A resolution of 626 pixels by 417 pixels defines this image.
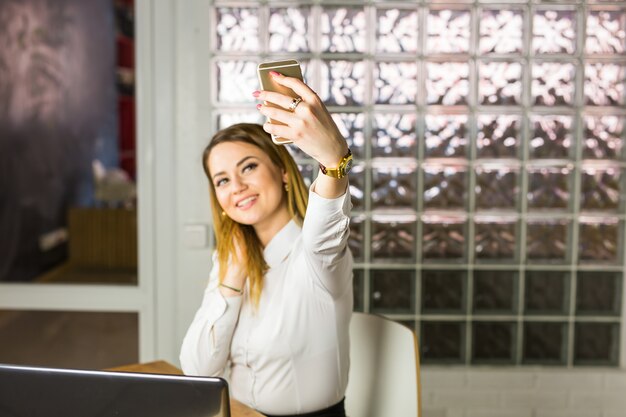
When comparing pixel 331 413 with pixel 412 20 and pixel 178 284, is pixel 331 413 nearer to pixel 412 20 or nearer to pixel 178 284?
pixel 178 284

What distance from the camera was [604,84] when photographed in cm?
263

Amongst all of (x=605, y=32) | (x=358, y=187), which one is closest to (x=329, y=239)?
(x=358, y=187)

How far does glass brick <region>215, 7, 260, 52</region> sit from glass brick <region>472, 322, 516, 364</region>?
1.33 meters

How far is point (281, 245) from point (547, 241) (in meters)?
1.43

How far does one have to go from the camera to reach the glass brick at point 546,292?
2719 mm

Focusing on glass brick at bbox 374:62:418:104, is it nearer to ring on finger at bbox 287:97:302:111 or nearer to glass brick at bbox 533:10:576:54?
glass brick at bbox 533:10:576:54

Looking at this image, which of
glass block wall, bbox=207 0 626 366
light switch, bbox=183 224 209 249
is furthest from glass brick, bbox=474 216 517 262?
light switch, bbox=183 224 209 249

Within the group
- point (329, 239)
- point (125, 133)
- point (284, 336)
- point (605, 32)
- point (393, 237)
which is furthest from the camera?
point (125, 133)

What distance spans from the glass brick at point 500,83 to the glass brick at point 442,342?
835 mm

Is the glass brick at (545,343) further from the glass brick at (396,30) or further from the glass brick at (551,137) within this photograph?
the glass brick at (396,30)

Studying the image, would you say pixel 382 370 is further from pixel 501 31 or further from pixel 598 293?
pixel 501 31

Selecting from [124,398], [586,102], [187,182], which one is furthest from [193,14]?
[124,398]

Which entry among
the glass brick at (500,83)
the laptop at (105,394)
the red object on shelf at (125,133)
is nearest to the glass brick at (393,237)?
the glass brick at (500,83)

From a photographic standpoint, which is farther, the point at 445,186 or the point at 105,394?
the point at 445,186
